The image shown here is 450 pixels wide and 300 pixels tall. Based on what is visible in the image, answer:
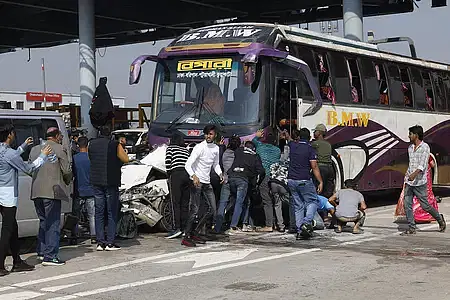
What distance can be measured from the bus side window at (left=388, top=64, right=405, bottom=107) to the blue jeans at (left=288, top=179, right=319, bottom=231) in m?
6.55

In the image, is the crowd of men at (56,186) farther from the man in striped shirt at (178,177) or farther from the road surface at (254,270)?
the man in striped shirt at (178,177)

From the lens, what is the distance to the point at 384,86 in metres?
17.7

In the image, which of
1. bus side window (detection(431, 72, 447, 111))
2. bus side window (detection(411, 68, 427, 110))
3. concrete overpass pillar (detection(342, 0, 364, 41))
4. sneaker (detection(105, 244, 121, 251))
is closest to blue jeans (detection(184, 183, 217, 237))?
sneaker (detection(105, 244, 121, 251))

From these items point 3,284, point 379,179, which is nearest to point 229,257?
point 3,284

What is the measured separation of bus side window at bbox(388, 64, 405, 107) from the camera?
18.0 meters

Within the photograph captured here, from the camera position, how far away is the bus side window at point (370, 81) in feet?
56.0

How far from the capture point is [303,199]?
12.3 meters

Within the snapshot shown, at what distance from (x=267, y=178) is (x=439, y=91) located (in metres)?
8.89

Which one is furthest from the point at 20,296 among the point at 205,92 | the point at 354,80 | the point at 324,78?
the point at 354,80

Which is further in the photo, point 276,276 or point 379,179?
point 379,179

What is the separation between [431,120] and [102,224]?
445 inches

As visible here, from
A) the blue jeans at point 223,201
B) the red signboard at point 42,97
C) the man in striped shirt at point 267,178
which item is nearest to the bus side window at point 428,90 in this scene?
the man in striped shirt at point 267,178

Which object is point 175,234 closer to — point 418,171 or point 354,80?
point 418,171

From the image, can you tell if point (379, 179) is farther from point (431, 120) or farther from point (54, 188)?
point (54, 188)
